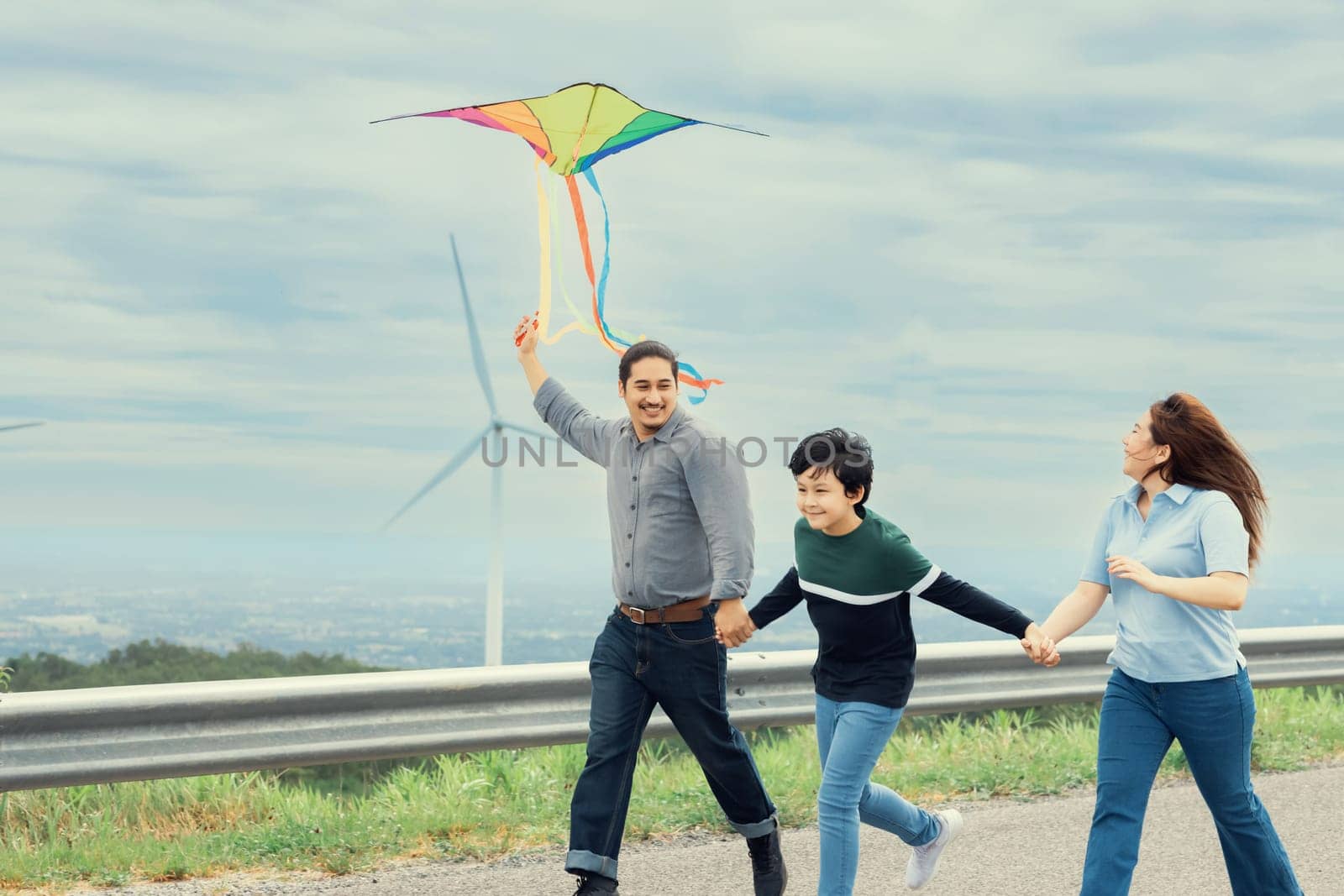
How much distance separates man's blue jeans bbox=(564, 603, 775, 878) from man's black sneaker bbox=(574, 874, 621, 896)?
29mm

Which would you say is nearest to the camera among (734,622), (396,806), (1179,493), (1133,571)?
(1133,571)

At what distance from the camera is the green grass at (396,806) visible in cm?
520

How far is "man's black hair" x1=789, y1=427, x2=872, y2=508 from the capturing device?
4297mm

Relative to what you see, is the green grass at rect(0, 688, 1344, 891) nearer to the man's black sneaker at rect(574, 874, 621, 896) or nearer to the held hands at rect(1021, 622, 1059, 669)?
the man's black sneaker at rect(574, 874, 621, 896)

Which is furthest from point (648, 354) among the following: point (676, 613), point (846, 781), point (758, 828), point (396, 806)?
point (396, 806)

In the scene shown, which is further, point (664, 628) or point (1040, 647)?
point (664, 628)

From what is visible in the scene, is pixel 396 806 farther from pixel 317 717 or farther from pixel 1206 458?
pixel 1206 458

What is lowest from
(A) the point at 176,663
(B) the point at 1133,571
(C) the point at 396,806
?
(A) the point at 176,663

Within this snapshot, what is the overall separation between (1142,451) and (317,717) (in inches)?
124

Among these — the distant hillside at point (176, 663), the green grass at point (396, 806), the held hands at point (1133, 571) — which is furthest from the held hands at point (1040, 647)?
the distant hillside at point (176, 663)

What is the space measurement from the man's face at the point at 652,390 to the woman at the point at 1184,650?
5.04 feet

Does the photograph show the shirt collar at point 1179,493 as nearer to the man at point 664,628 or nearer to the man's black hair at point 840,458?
the man's black hair at point 840,458

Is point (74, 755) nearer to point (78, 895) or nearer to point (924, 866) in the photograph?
point (78, 895)

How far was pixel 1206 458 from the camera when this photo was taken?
4.17 m
